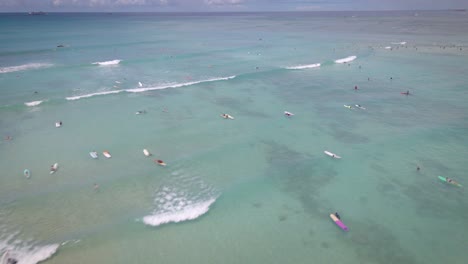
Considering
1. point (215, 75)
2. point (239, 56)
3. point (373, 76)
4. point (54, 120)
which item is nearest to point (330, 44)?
point (239, 56)

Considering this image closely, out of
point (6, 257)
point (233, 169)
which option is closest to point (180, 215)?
point (233, 169)

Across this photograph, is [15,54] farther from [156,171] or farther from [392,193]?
[392,193]

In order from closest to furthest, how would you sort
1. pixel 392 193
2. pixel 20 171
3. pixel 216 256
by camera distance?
pixel 216 256 < pixel 392 193 < pixel 20 171

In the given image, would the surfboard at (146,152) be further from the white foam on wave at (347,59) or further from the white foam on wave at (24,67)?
the white foam on wave at (347,59)

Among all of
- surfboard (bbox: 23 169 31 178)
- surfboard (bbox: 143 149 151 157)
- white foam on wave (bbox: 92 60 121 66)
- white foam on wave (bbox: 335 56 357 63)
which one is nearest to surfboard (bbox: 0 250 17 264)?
surfboard (bbox: 23 169 31 178)

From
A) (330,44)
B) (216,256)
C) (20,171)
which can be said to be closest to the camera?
(216,256)

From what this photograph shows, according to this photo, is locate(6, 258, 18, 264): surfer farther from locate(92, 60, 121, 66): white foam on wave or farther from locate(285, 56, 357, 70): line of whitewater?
locate(285, 56, 357, 70): line of whitewater

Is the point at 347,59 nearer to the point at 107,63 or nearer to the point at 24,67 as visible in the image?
the point at 107,63
